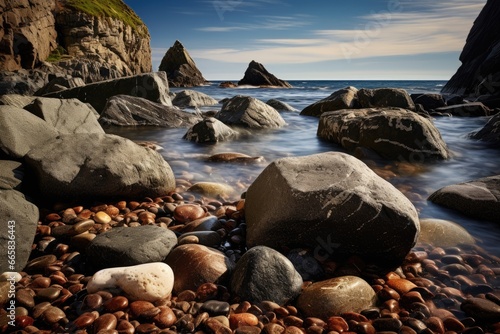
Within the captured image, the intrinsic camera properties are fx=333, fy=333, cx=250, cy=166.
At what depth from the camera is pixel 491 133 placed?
8484 mm

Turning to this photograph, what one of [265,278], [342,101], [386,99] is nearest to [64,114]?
[265,278]

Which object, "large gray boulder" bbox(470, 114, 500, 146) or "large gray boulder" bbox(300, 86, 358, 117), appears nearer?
"large gray boulder" bbox(470, 114, 500, 146)

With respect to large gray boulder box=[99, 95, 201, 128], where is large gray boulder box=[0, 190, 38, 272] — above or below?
below

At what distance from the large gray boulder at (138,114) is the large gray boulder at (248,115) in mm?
1281

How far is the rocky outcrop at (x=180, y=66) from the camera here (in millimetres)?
60856

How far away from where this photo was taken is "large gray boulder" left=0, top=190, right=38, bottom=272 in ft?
7.95

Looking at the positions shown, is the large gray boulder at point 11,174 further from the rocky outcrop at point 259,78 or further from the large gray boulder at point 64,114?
the rocky outcrop at point 259,78

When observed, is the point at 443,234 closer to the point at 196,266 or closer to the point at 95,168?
the point at 196,266

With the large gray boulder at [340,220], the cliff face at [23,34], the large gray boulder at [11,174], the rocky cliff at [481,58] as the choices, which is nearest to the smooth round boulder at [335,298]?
the large gray boulder at [340,220]

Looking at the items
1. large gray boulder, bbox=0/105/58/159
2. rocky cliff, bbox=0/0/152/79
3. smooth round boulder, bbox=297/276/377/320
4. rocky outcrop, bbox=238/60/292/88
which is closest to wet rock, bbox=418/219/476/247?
smooth round boulder, bbox=297/276/377/320

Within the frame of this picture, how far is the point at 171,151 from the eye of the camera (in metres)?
7.01

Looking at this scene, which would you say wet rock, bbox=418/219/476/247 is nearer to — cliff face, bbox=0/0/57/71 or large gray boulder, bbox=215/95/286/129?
large gray boulder, bbox=215/95/286/129

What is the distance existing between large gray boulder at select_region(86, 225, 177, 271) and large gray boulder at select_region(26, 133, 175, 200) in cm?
102

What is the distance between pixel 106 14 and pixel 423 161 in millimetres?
48018
